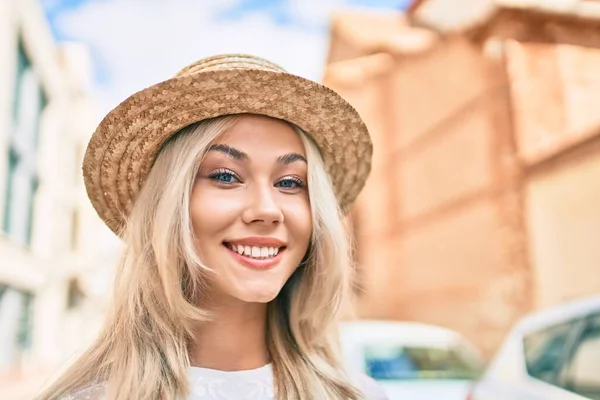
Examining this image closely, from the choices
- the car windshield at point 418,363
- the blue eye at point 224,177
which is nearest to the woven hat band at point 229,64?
the blue eye at point 224,177

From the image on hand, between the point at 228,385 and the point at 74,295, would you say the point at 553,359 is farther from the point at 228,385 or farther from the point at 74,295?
the point at 74,295

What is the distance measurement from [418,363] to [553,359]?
2.16 metres

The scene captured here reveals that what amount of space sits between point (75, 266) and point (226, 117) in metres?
17.1

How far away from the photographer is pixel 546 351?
3.34 metres

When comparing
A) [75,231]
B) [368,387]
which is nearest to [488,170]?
[368,387]

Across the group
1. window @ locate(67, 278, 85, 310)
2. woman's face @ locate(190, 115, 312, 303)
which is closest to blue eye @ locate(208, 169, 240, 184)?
woman's face @ locate(190, 115, 312, 303)

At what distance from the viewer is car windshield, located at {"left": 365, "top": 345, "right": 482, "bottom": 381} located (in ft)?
16.6

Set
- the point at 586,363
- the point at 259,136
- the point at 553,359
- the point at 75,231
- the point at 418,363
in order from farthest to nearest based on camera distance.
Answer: the point at 75,231 → the point at 418,363 → the point at 553,359 → the point at 586,363 → the point at 259,136

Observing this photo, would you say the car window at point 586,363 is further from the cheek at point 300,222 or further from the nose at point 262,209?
the nose at point 262,209

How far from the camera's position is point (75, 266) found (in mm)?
17422

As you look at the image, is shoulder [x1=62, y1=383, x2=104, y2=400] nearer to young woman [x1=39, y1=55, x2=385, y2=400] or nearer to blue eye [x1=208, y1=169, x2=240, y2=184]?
young woman [x1=39, y1=55, x2=385, y2=400]

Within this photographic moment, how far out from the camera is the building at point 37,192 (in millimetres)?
12195

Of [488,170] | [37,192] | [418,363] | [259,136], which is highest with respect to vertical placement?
[37,192]

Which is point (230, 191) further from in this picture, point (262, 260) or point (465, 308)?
point (465, 308)
